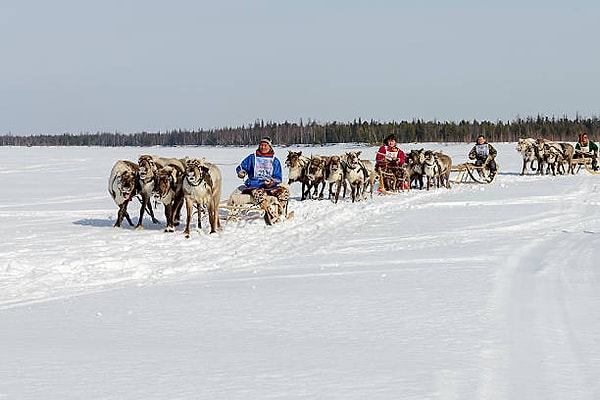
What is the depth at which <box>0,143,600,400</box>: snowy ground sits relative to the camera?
354 centimetres

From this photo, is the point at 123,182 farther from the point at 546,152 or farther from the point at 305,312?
the point at 546,152

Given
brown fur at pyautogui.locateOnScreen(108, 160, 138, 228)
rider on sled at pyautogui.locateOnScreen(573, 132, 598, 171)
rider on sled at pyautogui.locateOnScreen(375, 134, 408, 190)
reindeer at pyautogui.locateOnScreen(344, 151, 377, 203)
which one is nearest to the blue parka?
brown fur at pyautogui.locateOnScreen(108, 160, 138, 228)

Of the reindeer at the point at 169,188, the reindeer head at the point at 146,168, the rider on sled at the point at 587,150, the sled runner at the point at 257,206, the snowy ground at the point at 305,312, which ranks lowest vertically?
the snowy ground at the point at 305,312

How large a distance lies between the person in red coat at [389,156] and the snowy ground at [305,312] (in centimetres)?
756

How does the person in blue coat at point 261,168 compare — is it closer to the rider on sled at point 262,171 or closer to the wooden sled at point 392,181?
the rider on sled at point 262,171

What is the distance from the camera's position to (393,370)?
370 cm

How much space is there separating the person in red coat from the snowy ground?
7.56 meters

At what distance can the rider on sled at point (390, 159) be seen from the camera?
18.9 meters

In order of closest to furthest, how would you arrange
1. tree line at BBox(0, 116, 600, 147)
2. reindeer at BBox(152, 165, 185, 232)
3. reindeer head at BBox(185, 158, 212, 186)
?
reindeer head at BBox(185, 158, 212, 186), reindeer at BBox(152, 165, 185, 232), tree line at BBox(0, 116, 600, 147)

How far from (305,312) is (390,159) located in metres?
14.1

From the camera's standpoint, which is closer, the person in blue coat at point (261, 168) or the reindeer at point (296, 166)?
the person in blue coat at point (261, 168)

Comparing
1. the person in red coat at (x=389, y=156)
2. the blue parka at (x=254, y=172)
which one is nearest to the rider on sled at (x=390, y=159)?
the person in red coat at (x=389, y=156)

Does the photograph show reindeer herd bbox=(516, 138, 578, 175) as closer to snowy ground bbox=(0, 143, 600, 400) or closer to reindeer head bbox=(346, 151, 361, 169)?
reindeer head bbox=(346, 151, 361, 169)

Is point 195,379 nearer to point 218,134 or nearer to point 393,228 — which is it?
point 393,228
